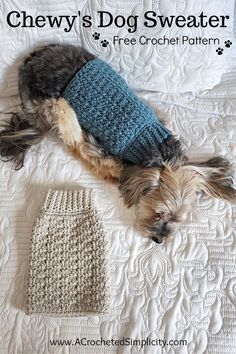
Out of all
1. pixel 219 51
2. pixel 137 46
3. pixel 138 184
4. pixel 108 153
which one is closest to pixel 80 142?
pixel 108 153

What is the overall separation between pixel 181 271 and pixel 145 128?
0.42m

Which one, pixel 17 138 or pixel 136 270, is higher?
pixel 17 138

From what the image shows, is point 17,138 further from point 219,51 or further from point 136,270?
point 219,51

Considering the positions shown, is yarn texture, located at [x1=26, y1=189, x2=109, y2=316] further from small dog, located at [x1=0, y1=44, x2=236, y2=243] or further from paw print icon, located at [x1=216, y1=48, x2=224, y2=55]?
paw print icon, located at [x1=216, y1=48, x2=224, y2=55]

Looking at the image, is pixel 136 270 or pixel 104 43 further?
pixel 104 43

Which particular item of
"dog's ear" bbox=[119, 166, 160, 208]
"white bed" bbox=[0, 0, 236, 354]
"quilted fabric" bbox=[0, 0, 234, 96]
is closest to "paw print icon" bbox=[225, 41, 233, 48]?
"quilted fabric" bbox=[0, 0, 234, 96]

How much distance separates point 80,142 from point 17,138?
0.19 metres

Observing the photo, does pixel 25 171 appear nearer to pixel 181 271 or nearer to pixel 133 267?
pixel 133 267

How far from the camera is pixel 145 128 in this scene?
4.08 feet

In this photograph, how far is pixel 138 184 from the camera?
3.93 feet

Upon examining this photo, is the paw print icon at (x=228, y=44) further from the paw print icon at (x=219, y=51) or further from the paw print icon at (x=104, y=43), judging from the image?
the paw print icon at (x=104, y=43)

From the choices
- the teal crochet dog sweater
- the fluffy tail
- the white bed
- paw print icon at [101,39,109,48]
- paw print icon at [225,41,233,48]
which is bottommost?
the white bed

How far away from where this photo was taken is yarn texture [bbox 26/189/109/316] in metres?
1.08

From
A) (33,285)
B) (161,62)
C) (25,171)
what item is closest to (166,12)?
(161,62)
